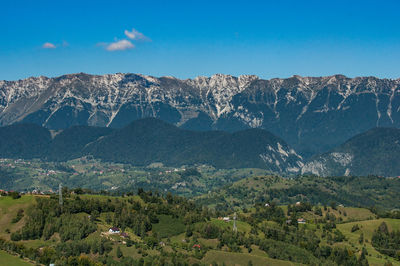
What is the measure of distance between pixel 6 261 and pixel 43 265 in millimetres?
11814

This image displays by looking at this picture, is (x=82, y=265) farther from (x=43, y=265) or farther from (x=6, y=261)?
(x=6, y=261)

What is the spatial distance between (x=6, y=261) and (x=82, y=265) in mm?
24113

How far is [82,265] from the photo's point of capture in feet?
642

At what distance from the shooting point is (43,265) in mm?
193875

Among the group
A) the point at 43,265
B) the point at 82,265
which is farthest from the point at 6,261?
the point at 82,265

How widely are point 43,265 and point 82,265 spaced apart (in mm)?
12346

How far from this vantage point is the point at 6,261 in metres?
193
